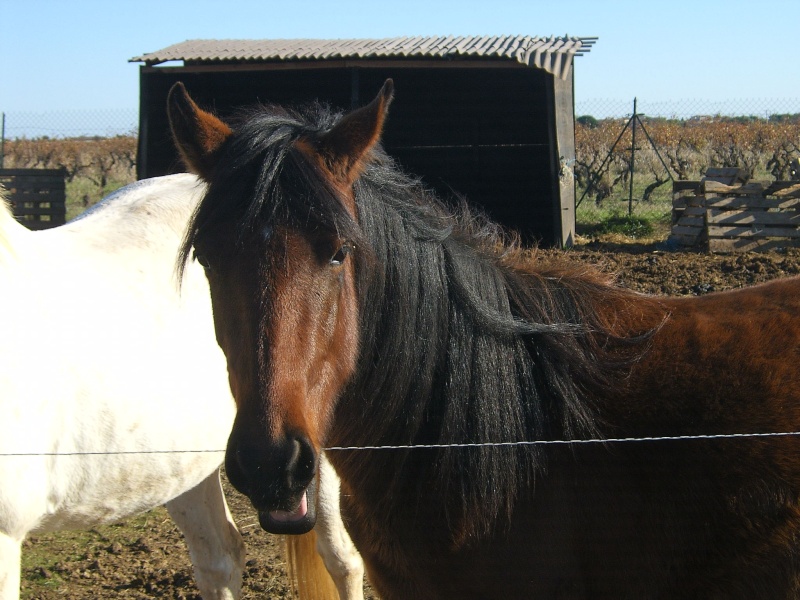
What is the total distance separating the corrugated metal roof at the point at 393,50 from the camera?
10547mm

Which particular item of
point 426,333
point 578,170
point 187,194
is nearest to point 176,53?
point 187,194

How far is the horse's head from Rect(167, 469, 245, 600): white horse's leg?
5.38ft

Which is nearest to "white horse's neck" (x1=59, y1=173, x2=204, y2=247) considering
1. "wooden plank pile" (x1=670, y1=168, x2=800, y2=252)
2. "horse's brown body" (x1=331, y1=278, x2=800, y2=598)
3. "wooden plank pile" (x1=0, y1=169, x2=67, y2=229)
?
"horse's brown body" (x1=331, y1=278, x2=800, y2=598)

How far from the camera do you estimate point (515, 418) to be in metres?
1.92

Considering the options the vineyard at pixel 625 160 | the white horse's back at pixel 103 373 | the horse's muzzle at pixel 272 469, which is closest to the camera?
the horse's muzzle at pixel 272 469

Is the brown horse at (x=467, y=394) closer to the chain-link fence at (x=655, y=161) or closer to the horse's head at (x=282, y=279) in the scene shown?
the horse's head at (x=282, y=279)

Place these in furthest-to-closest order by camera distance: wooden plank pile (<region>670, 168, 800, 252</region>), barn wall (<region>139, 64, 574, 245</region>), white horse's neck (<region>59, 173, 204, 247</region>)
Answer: barn wall (<region>139, 64, 574, 245</region>) < wooden plank pile (<region>670, 168, 800, 252</region>) < white horse's neck (<region>59, 173, 204, 247</region>)

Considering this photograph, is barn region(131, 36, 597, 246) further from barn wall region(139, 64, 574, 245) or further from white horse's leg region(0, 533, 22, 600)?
white horse's leg region(0, 533, 22, 600)

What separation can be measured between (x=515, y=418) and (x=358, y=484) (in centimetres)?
47

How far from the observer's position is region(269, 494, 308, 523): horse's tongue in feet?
5.47

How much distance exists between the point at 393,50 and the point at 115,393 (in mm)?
9409

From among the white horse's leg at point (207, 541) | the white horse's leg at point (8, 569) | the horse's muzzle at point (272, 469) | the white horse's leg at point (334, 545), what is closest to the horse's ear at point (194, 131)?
the horse's muzzle at point (272, 469)

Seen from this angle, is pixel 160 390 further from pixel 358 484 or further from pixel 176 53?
pixel 176 53

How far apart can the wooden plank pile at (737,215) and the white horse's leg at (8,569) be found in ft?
31.7
